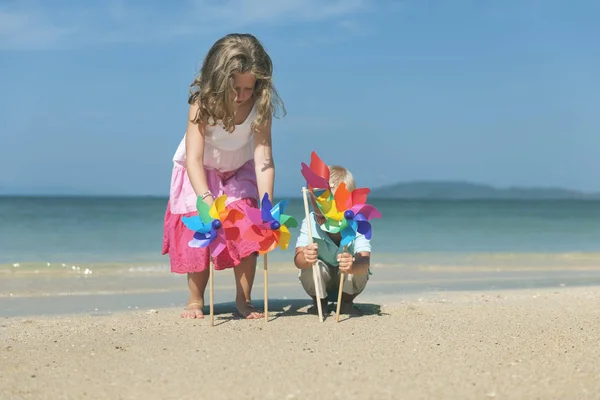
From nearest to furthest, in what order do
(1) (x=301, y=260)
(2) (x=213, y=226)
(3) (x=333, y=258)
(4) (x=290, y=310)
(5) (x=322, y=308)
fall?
1. (2) (x=213, y=226)
2. (1) (x=301, y=260)
3. (3) (x=333, y=258)
4. (5) (x=322, y=308)
5. (4) (x=290, y=310)

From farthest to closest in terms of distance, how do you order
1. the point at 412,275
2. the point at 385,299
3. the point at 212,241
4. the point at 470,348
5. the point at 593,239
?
the point at 593,239
the point at 412,275
the point at 385,299
the point at 212,241
the point at 470,348

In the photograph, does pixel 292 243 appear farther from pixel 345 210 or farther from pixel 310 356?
pixel 310 356

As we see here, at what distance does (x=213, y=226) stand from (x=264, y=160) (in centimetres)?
68

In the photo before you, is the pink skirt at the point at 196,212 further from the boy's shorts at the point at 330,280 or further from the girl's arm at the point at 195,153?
the boy's shorts at the point at 330,280

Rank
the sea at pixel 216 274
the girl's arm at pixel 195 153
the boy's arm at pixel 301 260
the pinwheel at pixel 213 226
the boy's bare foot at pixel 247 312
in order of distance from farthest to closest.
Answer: the sea at pixel 216 274
the boy's bare foot at pixel 247 312
the girl's arm at pixel 195 153
the boy's arm at pixel 301 260
the pinwheel at pixel 213 226

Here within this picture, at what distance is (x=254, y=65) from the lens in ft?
14.6

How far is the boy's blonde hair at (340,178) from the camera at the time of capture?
4625mm

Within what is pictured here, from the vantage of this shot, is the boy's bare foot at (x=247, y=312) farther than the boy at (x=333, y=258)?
Yes

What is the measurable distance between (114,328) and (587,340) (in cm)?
257

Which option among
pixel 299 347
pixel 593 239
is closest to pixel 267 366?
pixel 299 347

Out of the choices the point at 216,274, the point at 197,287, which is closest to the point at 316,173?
the point at 197,287

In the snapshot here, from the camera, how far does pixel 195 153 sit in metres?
4.58

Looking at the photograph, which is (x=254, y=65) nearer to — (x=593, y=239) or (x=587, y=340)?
(x=587, y=340)

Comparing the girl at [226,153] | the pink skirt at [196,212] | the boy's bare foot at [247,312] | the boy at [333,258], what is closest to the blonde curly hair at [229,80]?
the girl at [226,153]
